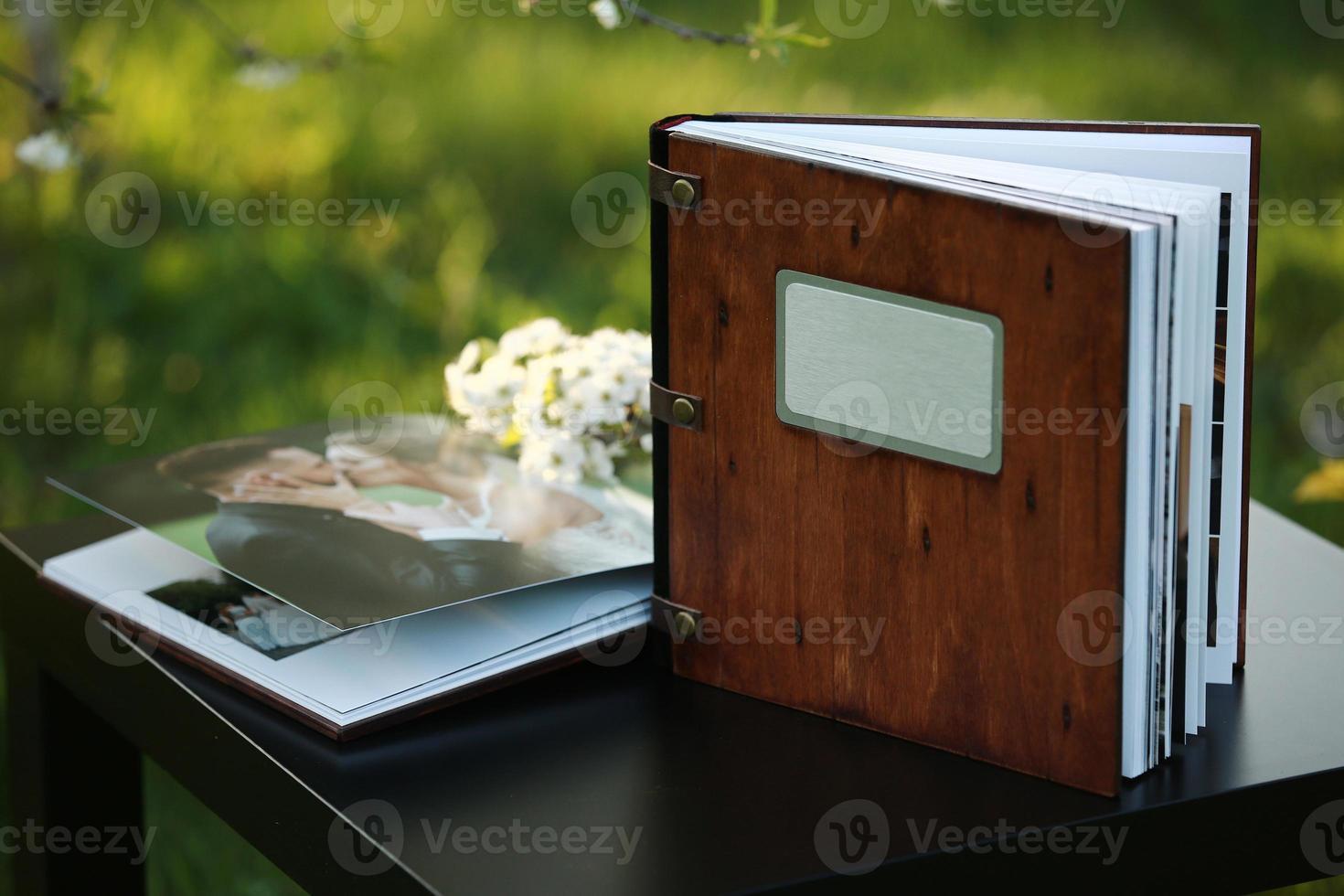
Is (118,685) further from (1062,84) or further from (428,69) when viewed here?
(1062,84)

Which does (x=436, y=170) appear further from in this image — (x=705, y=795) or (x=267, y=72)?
(x=705, y=795)

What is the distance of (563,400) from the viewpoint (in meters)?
1.12

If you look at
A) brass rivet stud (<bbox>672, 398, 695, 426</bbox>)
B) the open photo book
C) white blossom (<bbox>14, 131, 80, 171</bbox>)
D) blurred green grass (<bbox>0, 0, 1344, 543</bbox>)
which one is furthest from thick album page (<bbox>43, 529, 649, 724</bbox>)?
blurred green grass (<bbox>0, 0, 1344, 543</bbox>)

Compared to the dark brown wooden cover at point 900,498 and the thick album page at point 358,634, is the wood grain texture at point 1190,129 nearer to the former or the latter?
the dark brown wooden cover at point 900,498

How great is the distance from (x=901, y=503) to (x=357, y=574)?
33cm

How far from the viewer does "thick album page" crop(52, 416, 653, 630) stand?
0.88 m

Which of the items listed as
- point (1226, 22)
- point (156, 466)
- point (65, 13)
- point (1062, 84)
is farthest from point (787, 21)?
point (156, 466)

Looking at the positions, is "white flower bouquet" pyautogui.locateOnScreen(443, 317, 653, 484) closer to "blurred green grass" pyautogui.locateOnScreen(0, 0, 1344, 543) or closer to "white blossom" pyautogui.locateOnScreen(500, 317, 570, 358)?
"white blossom" pyautogui.locateOnScreen(500, 317, 570, 358)

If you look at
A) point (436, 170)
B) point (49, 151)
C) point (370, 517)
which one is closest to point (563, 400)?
point (370, 517)

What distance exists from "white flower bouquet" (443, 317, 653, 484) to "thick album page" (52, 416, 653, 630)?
2cm

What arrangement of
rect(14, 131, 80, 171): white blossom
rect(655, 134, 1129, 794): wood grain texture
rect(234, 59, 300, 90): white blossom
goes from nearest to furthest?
rect(655, 134, 1129, 794): wood grain texture < rect(14, 131, 80, 171): white blossom < rect(234, 59, 300, 90): white blossom

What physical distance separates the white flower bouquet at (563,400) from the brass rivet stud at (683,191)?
0.24 m

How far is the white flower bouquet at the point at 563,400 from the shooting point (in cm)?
109

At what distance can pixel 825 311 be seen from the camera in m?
0.79
